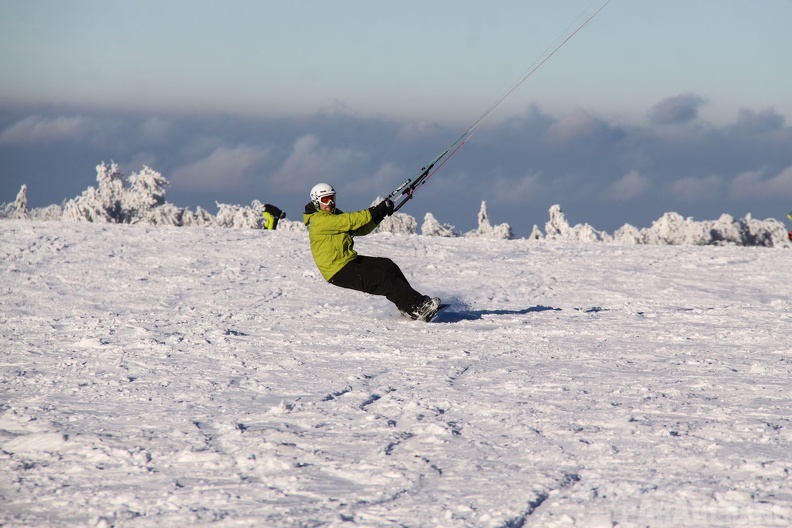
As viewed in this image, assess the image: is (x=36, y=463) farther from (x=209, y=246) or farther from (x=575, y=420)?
(x=209, y=246)

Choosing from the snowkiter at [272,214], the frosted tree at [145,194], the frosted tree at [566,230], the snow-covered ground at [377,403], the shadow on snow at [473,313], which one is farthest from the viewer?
the frosted tree at [145,194]

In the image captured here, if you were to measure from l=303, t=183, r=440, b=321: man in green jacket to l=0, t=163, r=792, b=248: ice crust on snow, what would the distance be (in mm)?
17446

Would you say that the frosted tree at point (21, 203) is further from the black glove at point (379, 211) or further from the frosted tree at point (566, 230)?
the black glove at point (379, 211)

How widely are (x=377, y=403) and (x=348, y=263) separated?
3.96 metres

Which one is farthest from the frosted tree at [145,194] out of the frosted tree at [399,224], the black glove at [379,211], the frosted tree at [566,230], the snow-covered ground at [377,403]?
the black glove at [379,211]

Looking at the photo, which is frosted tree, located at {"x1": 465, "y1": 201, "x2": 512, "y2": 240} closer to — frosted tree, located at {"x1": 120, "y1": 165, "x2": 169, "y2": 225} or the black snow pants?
frosted tree, located at {"x1": 120, "y1": 165, "x2": 169, "y2": 225}

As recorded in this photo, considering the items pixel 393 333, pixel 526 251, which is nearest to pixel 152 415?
pixel 393 333

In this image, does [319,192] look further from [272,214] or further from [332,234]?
[272,214]

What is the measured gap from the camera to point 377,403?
5738 millimetres

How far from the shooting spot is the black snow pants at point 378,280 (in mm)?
9500

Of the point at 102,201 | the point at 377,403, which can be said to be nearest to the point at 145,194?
the point at 102,201

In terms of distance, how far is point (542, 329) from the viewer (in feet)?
30.8

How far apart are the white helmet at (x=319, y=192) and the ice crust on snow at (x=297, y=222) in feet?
57.1

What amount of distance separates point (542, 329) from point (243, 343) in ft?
10.7
